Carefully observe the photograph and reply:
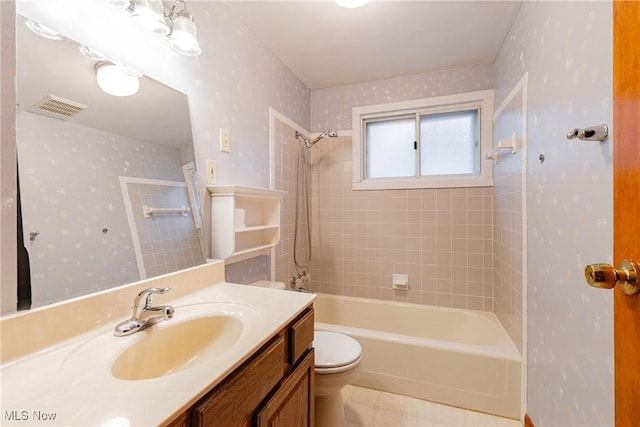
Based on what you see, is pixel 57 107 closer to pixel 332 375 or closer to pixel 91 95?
pixel 91 95

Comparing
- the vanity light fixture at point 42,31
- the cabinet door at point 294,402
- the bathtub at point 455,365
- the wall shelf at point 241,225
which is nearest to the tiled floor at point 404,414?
the bathtub at point 455,365

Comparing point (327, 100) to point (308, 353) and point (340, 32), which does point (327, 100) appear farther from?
point (308, 353)

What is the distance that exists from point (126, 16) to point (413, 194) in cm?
217

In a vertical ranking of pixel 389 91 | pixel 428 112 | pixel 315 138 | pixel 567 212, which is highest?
pixel 389 91

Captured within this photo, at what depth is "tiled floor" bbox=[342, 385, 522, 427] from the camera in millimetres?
1546

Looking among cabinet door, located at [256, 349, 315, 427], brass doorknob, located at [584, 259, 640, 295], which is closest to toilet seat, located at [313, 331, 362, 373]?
cabinet door, located at [256, 349, 315, 427]

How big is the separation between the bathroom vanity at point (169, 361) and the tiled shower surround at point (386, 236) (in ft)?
3.62

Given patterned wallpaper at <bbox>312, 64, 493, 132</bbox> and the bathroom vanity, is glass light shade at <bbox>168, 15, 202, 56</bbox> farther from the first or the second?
patterned wallpaper at <bbox>312, 64, 493, 132</bbox>

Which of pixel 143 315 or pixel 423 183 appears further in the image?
pixel 423 183

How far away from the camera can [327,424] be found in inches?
54.1

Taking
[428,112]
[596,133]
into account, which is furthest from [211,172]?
[428,112]

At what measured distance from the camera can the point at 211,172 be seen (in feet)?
4.71

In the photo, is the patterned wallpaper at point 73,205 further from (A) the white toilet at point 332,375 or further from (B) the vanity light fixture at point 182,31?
(A) the white toilet at point 332,375

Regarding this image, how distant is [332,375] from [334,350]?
0.52ft
